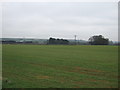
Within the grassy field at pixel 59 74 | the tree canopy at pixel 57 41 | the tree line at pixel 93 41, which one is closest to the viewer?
the grassy field at pixel 59 74

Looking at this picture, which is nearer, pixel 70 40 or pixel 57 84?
pixel 57 84

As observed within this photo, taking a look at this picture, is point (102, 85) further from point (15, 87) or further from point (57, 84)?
point (15, 87)

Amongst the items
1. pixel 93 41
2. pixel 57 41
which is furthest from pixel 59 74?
pixel 93 41

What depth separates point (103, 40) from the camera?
113938 mm

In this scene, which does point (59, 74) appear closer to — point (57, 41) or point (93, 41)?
point (57, 41)

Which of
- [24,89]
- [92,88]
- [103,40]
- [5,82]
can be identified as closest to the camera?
[24,89]

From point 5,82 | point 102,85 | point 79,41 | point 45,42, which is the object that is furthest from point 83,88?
point 79,41

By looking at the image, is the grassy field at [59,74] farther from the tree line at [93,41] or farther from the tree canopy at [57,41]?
the tree line at [93,41]

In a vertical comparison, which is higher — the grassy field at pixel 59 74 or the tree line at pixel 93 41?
the tree line at pixel 93 41

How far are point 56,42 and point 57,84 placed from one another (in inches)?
4286

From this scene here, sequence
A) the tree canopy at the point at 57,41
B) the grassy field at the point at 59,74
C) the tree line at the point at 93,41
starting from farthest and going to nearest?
the tree canopy at the point at 57,41 → the tree line at the point at 93,41 → the grassy field at the point at 59,74

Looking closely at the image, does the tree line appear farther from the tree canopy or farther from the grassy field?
the grassy field

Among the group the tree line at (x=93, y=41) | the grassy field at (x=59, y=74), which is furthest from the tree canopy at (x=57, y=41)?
the grassy field at (x=59, y=74)

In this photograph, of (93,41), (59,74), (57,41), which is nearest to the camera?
(59,74)
